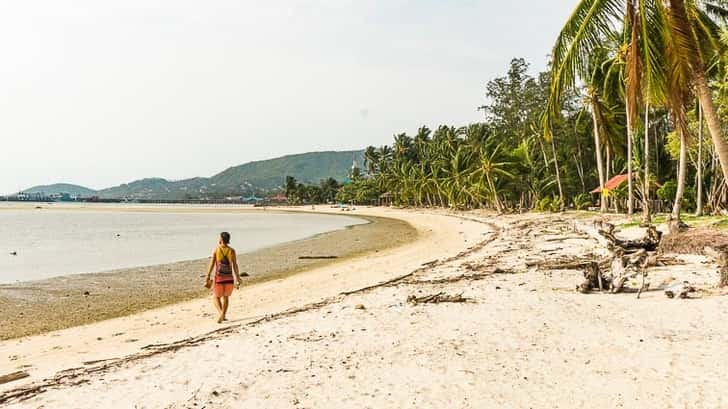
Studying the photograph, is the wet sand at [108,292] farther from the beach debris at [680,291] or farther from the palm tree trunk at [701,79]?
the palm tree trunk at [701,79]

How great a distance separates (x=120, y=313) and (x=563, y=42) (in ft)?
34.7

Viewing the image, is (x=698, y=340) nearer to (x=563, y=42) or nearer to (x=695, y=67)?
(x=695, y=67)

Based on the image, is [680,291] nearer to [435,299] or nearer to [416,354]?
[435,299]

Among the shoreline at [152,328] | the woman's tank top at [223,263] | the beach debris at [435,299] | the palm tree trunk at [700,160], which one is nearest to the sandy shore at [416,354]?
the shoreline at [152,328]

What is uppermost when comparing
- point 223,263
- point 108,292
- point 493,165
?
point 493,165

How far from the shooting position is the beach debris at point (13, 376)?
6043 mm

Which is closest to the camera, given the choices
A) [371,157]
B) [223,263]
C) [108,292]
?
[223,263]

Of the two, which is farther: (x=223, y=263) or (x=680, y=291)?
(x=223, y=263)

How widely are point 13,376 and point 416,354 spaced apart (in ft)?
16.9

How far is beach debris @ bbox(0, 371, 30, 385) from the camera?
6.04 m

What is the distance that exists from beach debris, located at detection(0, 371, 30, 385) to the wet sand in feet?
10.6

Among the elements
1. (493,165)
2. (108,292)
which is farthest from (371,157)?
(108,292)

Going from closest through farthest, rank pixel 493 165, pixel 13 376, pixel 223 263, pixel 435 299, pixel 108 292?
pixel 13 376
pixel 435 299
pixel 223 263
pixel 108 292
pixel 493 165

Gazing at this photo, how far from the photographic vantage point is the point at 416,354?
5824 millimetres
